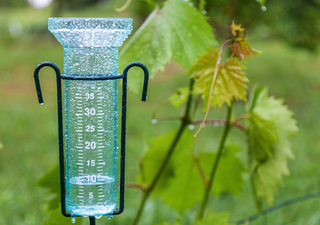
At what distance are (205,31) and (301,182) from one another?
2015mm

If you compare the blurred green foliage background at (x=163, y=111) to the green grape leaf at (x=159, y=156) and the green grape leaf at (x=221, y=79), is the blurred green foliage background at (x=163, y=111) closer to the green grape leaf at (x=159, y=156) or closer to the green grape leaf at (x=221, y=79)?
the green grape leaf at (x=159, y=156)

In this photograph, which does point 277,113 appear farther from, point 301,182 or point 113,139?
point 301,182

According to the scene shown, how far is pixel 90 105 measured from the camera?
0.77m

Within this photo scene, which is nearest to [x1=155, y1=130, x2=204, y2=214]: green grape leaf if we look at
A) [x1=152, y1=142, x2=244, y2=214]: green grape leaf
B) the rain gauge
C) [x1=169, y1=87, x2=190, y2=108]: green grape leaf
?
[x1=152, y1=142, x2=244, y2=214]: green grape leaf

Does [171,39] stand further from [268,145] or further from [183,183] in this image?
[183,183]

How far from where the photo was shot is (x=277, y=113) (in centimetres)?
117

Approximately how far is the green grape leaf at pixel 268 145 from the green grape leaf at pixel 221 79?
0.20m

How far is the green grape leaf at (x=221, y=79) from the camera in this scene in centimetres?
92

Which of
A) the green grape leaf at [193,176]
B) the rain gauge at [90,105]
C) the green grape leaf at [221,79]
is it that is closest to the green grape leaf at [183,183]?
the green grape leaf at [193,176]

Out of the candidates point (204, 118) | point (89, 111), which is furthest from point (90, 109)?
point (204, 118)

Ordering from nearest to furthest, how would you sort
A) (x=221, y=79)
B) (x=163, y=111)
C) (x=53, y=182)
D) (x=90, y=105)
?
(x=90, y=105) < (x=221, y=79) < (x=53, y=182) < (x=163, y=111)

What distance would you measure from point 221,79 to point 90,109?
366 millimetres

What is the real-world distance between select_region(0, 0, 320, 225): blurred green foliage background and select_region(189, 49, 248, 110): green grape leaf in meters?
0.24

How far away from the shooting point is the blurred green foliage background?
221 cm
